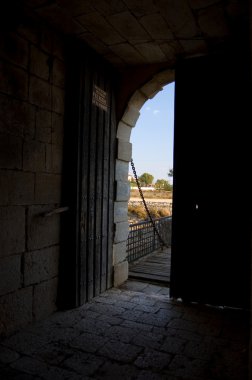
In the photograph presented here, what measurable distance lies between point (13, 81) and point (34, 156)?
2.48ft

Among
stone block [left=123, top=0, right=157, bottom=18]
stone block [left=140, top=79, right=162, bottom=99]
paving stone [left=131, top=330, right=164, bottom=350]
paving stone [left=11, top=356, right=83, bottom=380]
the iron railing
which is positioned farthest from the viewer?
the iron railing

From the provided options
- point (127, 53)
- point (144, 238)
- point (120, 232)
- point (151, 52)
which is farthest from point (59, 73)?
point (144, 238)

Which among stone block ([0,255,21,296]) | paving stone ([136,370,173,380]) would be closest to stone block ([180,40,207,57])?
stone block ([0,255,21,296])

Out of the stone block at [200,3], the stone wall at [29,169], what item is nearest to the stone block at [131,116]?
the stone wall at [29,169]

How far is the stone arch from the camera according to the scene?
440 centimetres

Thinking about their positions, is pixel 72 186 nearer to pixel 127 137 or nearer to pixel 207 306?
pixel 127 137

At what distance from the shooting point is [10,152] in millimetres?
2869

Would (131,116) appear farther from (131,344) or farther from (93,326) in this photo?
(131,344)

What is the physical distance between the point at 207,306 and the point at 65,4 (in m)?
3.72

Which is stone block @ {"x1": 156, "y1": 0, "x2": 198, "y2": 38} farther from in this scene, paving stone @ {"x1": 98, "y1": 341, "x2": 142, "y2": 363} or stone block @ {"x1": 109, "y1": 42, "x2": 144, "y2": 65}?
paving stone @ {"x1": 98, "y1": 341, "x2": 142, "y2": 363}

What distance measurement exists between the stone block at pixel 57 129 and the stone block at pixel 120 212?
139 cm

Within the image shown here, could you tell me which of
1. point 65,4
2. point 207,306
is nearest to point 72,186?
point 65,4

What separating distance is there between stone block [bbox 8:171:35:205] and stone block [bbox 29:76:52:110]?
2.59 feet

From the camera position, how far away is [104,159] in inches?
163
